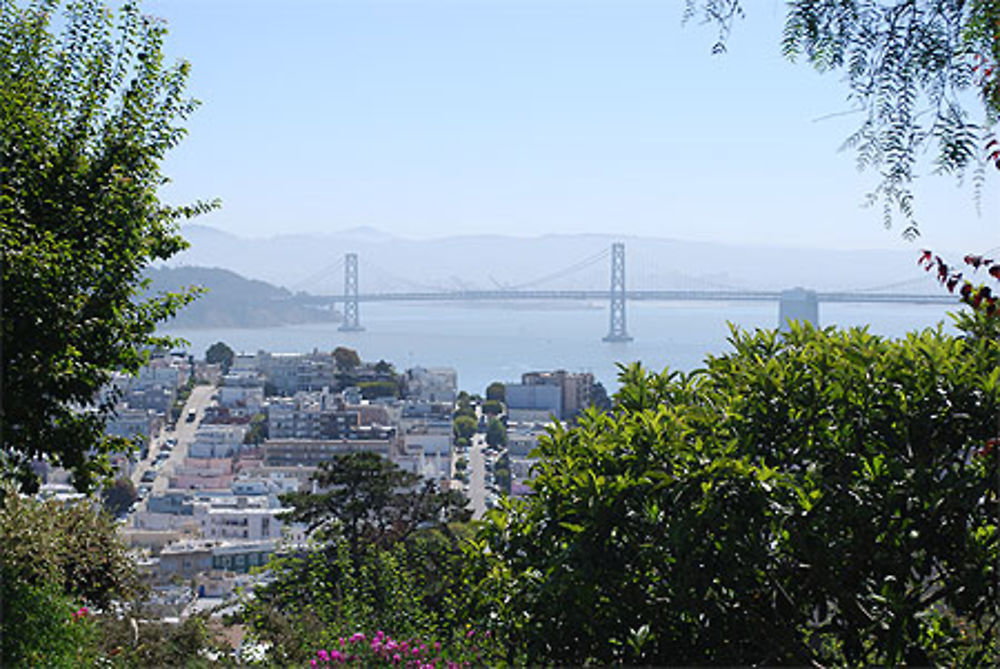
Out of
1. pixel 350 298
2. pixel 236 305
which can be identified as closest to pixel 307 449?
pixel 350 298

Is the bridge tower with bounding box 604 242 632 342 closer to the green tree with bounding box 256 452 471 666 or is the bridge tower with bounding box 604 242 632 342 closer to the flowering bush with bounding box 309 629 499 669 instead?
the green tree with bounding box 256 452 471 666

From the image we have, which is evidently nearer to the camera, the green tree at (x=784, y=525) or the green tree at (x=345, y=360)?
the green tree at (x=784, y=525)

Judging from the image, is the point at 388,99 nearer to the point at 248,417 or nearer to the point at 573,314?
the point at 248,417

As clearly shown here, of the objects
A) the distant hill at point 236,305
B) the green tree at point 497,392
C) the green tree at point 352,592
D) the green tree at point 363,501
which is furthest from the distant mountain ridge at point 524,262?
the green tree at point 352,592

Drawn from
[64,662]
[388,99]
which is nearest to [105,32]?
[64,662]

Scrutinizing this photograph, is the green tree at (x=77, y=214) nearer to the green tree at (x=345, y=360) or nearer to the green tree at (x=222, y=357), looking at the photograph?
the green tree at (x=345, y=360)

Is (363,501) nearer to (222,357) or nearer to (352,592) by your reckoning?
(352,592)

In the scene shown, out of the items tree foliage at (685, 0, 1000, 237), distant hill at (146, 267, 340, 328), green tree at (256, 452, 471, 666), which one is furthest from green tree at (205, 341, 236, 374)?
tree foliage at (685, 0, 1000, 237)

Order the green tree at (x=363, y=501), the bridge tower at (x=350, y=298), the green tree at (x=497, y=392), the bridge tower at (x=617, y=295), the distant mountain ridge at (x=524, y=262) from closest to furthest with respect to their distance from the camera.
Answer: the green tree at (x=363, y=501) < the green tree at (x=497, y=392) < the bridge tower at (x=617, y=295) < the distant mountain ridge at (x=524, y=262) < the bridge tower at (x=350, y=298)
